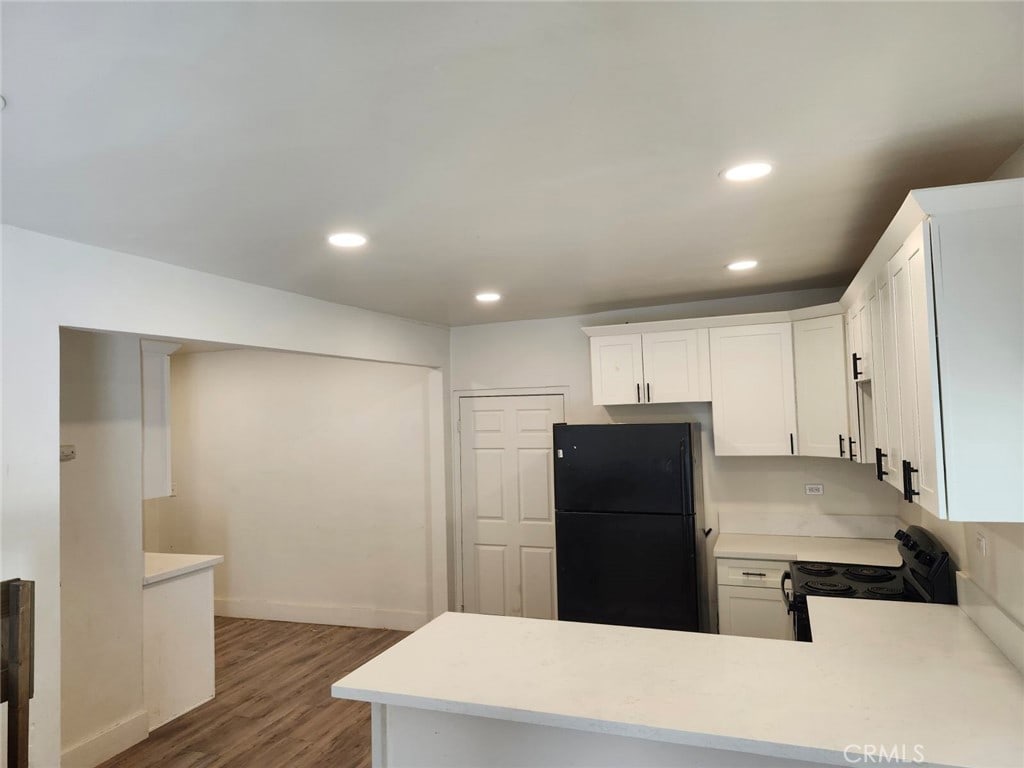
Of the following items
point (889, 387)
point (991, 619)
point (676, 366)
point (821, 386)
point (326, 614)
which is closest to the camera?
point (991, 619)

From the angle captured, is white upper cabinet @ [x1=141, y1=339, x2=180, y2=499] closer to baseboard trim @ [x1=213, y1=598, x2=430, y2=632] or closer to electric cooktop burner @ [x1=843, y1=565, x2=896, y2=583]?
baseboard trim @ [x1=213, y1=598, x2=430, y2=632]

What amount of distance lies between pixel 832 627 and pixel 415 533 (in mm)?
3395

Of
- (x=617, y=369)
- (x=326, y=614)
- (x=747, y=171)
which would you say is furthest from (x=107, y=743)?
(x=747, y=171)

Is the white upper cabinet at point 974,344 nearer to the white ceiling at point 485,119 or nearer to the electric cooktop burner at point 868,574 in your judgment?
the white ceiling at point 485,119

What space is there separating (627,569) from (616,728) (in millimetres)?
2199

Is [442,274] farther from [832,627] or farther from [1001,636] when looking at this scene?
[1001,636]

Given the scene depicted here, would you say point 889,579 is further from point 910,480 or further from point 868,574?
point 910,480

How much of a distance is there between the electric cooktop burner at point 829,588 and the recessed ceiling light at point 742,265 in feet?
5.17

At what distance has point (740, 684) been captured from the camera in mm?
1780

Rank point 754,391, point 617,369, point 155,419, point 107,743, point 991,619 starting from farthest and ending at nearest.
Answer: point 617,369 < point 754,391 < point 155,419 < point 107,743 < point 991,619

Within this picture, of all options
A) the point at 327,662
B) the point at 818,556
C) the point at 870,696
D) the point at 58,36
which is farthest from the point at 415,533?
the point at 58,36

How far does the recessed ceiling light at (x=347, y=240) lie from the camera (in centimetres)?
239

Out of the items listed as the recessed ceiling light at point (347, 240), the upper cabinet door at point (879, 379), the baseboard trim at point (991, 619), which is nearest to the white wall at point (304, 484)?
the recessed ceiling light at point (347, 240)

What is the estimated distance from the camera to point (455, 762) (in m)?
1.93
